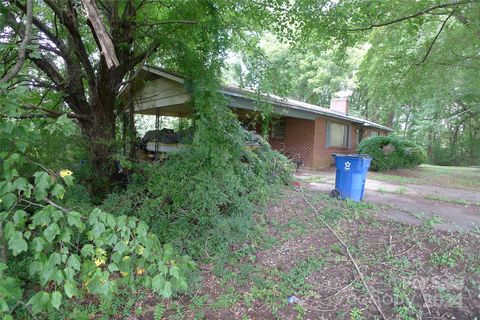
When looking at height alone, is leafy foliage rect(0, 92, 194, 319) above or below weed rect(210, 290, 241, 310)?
above

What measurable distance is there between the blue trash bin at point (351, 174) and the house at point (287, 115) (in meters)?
1.94

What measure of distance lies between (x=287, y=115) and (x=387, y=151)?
19.7ft

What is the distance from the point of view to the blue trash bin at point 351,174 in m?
6.44

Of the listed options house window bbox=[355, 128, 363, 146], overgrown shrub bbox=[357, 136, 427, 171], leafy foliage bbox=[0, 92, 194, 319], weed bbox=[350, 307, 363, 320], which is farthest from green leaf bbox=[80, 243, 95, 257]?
house window bbox=[355, 128, 363, 146]

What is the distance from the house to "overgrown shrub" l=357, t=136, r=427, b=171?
1782 millimetres

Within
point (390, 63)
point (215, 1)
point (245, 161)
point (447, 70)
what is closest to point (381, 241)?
point (245, 161)

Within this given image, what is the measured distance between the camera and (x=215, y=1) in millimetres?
5566

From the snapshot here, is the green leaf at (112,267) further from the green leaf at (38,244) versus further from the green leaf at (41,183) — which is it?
the green leaf at (41,183)

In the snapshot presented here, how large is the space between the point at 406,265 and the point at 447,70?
8.23 meters

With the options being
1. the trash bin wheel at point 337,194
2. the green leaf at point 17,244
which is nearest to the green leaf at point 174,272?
the green leaf at point 17,244

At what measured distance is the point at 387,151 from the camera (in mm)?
14633

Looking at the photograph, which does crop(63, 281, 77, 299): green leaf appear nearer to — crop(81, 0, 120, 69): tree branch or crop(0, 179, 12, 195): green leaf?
crop(0, 179, 12, 195): green leaf

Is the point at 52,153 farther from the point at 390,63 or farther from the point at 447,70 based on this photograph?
the point at 447,70

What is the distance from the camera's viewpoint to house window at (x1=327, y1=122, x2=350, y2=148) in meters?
15.2
